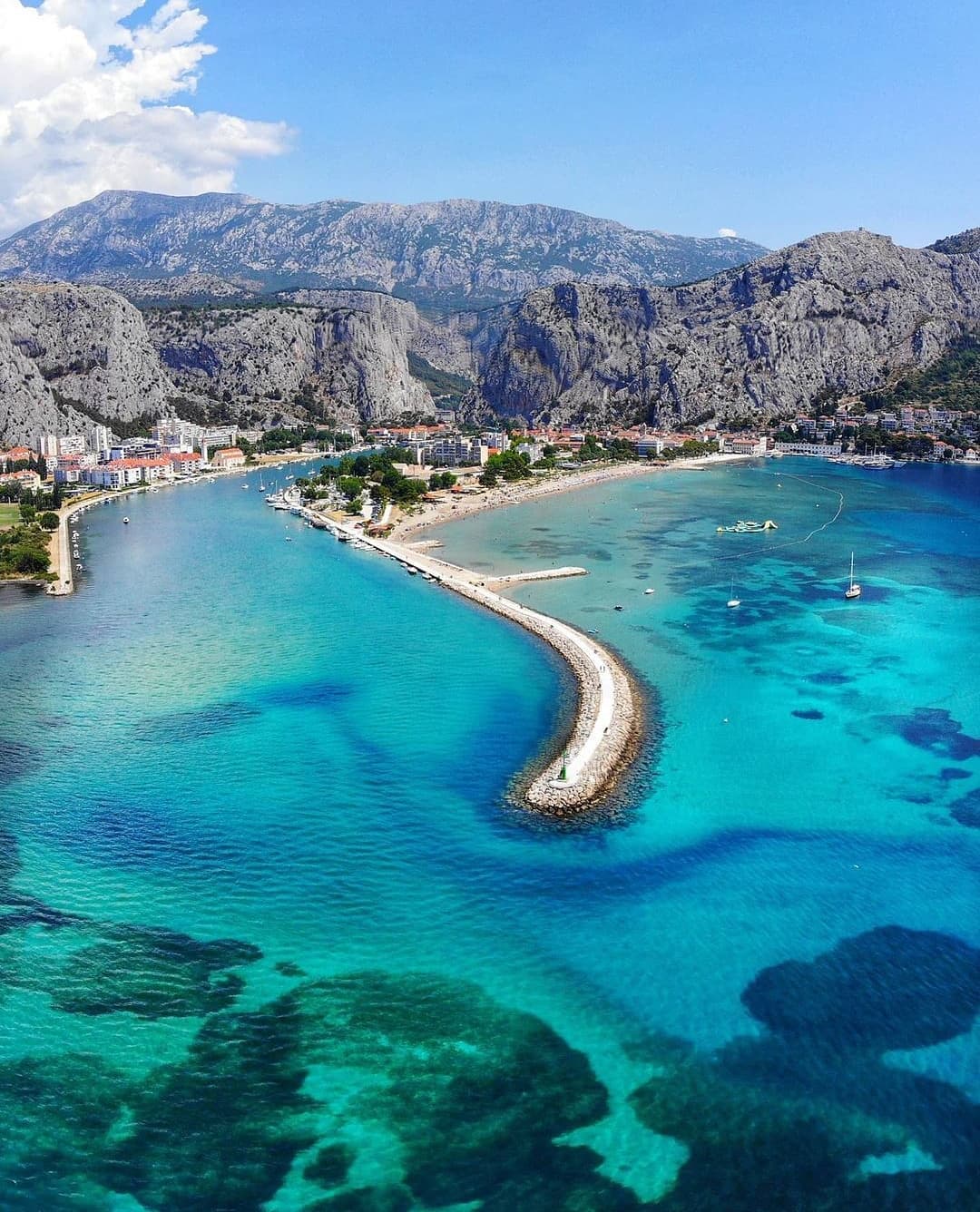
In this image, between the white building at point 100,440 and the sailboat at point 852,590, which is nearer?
the sailboat at point 852,590

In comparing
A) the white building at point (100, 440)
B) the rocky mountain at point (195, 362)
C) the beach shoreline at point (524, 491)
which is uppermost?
the rocky mountain at point (195, 362)

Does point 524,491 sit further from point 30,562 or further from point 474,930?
point 474,930

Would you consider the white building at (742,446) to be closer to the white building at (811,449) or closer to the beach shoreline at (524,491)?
the white building at (811,449)

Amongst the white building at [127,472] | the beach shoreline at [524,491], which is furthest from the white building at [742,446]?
the white building at [127,472]

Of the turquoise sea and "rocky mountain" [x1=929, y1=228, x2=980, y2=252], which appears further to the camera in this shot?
"rocky mountain" [x1=929, y1=228, x2=980, y2=252]

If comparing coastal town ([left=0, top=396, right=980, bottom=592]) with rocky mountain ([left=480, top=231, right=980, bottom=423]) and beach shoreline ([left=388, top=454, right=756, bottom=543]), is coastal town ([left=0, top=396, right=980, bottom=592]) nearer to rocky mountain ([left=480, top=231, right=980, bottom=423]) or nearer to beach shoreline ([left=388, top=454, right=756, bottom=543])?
beach shoreline ([left=388, top=454, right=756, bottom=543])

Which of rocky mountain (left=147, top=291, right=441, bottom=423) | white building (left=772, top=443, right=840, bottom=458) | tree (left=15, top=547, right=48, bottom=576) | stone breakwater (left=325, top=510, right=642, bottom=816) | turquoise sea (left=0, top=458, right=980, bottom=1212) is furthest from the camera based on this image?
rocky mountain (left=147, top=291, right=441, bottom=423)

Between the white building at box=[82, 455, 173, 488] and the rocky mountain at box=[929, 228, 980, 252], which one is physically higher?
the rocky mountain at box=[929, 228, 980, 252]

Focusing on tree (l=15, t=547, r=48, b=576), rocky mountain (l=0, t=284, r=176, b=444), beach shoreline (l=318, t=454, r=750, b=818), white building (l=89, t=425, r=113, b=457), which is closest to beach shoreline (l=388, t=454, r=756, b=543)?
beach shoreline (l=318, t=454, r=750, b=818)
